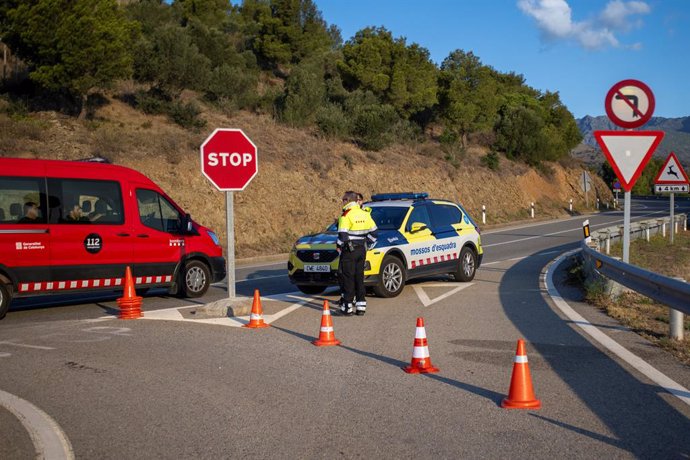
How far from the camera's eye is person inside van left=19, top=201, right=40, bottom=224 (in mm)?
11406

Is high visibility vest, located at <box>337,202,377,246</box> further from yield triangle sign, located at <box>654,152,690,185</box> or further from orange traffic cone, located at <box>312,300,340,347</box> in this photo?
yield triangle sign, located at <box>654,152,690,185</box>

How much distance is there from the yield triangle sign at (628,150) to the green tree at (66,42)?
67.7 ft

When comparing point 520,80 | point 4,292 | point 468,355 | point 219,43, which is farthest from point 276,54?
point 468,355

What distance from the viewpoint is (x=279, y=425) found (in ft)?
18.6

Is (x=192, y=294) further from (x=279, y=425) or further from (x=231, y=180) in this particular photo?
(x=279, y=425)

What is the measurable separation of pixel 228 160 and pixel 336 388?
5502 mm

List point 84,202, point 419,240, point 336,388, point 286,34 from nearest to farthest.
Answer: point 336,388
point 84,202
point 419,240
point 286,34

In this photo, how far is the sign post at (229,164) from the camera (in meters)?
11.1

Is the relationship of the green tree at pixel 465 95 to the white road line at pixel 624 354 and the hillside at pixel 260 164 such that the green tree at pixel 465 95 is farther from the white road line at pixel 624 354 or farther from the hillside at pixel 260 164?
the white road line at pixel 624 354

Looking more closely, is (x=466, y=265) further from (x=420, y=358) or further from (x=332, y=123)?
(x=332, y=123)

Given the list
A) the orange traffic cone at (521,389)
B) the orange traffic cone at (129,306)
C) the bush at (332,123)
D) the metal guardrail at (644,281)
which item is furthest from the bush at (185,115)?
the orange traffic cone at (521,389)

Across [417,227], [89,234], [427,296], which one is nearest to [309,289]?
[427,296]

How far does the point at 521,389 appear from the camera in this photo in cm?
601

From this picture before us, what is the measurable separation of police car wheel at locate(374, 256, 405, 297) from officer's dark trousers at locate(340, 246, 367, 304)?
1630 mm
